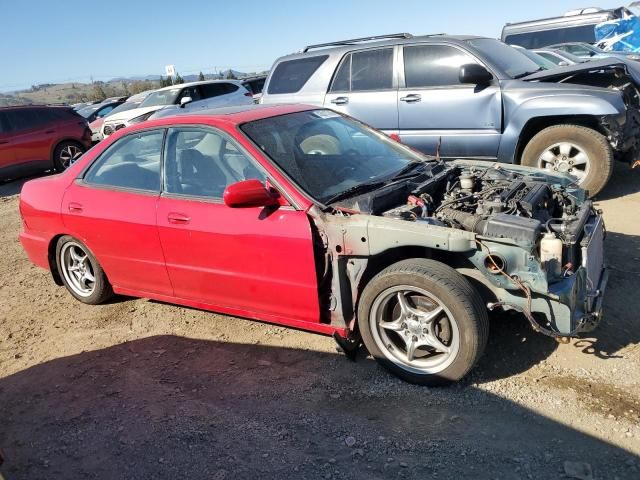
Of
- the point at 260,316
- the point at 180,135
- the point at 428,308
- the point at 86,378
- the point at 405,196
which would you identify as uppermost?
the point at 180,135

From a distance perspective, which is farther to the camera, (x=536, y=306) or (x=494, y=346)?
(x=494, y=346)

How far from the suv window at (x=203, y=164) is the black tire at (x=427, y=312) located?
1.08 meters

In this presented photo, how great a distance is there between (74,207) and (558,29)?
56.0 feet

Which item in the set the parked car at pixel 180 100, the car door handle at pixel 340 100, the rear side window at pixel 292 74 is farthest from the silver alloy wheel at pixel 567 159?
the parked car at pixel 180 100

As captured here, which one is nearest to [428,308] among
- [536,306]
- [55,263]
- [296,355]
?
[536,306]

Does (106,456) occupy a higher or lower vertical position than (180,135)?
lower

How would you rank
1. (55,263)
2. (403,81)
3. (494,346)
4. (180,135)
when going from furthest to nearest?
(403,81), (55,263), (180,135), (494,346)

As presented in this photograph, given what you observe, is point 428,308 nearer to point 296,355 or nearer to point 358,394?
point 358,394

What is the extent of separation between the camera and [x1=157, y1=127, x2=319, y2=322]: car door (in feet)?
10.7

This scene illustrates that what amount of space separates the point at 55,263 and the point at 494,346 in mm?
3847

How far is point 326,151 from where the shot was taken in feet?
12.6

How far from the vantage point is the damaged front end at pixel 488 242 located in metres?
2.81

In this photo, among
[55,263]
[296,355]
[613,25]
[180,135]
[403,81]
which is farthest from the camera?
[613,25]

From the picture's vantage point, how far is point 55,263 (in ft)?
15.9
